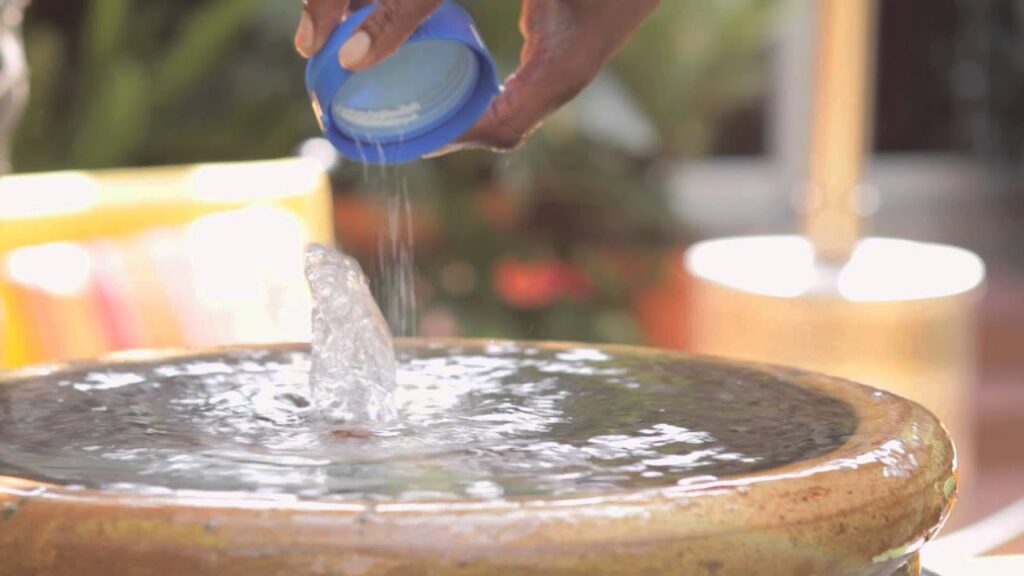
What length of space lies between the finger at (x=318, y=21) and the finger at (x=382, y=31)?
48 mm

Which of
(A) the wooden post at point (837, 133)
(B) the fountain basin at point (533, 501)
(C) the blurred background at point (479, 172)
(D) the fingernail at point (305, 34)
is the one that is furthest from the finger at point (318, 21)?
(A) the wooden post at point (837, 133)

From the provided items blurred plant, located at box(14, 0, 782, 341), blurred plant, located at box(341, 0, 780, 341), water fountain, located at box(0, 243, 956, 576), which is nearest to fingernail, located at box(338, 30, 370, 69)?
water fountain, located at box(0, 243, 956, 576)

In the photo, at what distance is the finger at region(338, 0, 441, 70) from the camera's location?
114 centimetres

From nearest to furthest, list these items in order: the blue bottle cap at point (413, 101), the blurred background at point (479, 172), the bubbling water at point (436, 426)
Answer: the bubbling water at point (436, 426), the blue bottle cap at point (413, 101), the blurred background at point (479, 172)

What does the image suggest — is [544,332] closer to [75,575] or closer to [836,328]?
[836,328]

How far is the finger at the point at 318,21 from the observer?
1192 millimetres

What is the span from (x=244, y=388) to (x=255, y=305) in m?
1.57

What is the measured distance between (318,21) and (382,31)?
72 millimetres

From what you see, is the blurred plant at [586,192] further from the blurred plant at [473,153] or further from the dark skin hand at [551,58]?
the dark skin hand at [551,58]

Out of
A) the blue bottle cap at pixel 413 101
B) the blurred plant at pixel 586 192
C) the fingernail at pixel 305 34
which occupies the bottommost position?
the blurred plant at pixel 586 192

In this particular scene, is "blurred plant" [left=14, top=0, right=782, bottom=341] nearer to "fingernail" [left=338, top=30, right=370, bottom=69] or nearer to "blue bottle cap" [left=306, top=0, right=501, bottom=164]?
"blue bottle cap" [left=306, top=0, right=501, bottom=164]

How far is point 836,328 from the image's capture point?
110 inches

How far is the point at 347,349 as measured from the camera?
1245mm

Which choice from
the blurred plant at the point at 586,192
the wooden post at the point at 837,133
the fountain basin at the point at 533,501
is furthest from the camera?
the blurred plant at the point at 586,192
